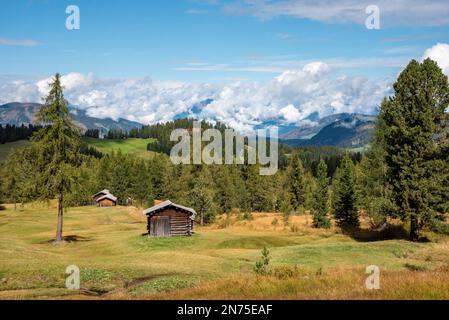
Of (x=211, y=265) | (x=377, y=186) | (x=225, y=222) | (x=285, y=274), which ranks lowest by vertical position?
(x=225, y=222)

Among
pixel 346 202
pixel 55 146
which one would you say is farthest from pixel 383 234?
pixel 55 146

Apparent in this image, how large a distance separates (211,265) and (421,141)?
91.2ft

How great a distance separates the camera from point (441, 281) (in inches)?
578

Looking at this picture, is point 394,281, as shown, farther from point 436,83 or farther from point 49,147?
point 49,147

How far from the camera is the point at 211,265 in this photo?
34812mm

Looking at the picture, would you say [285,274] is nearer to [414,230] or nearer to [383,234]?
[414,230]

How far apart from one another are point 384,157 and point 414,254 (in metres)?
14.0

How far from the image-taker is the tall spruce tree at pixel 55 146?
163 feet

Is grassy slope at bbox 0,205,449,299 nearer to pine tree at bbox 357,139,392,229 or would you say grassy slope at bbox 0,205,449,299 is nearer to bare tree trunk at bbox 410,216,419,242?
bare tree trunk at bbox 410,216,419,242

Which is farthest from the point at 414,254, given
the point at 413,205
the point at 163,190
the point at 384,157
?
the point at 163,190

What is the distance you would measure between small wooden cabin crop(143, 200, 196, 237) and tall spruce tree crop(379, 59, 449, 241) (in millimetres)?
30442

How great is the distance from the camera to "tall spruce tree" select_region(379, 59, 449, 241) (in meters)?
46.0

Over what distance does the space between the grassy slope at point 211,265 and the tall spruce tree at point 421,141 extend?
15.1 ft

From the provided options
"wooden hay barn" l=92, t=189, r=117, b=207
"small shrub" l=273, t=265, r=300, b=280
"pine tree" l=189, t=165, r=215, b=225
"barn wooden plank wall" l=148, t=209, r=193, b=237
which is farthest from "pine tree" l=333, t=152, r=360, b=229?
"wooden hay barn" l=92, t=189, r=117, b=207
